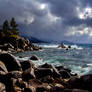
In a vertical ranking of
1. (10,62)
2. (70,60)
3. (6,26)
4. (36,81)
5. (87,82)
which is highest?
(6,26)

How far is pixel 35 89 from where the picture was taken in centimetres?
1170

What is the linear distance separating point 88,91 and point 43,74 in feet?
27.7

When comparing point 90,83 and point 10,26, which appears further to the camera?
point 10,26

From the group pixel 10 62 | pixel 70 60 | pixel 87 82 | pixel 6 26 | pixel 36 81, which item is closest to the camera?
pixel 87 82

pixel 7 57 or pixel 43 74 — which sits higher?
pixel 7 57

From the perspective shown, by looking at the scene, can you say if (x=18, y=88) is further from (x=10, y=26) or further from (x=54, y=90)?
(x=10, y=26)

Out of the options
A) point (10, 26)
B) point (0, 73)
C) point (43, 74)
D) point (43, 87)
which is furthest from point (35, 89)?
point (10, 26)

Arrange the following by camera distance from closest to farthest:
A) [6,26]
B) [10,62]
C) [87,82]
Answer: [87,82] → [10,62] → [6,26]

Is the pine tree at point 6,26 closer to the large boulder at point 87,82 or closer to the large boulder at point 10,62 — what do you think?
the large boulder at point 10,62

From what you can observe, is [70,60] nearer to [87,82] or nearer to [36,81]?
[36,81]

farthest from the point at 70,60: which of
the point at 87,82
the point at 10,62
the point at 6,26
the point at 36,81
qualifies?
the point at 6,26

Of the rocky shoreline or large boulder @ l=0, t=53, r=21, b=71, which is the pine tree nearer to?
the rocky shoreline

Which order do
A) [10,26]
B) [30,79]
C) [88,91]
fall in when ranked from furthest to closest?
1. [10,26]
2. [30,79]
3. [88,91]

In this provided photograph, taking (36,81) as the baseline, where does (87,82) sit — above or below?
above
